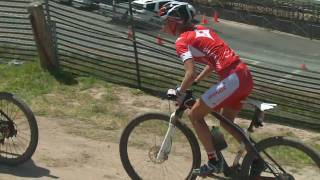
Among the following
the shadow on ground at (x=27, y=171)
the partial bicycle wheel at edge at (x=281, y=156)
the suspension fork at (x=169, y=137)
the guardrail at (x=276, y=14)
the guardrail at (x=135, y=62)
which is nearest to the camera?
the partial bicycle wheel at edge at (x=281, y=156)

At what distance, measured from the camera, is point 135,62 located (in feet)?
33.1

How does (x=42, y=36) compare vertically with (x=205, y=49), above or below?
below

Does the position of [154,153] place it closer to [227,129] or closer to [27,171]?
[227,129]

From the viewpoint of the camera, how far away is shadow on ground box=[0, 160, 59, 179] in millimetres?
5991

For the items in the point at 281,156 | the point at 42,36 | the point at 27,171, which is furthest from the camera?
the point at 42,36

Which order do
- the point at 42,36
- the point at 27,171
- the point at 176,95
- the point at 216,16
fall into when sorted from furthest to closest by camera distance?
the point at 216,16, the point at 42,36, the point at 27,171, the point at 176,95

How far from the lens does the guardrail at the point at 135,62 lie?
923cm

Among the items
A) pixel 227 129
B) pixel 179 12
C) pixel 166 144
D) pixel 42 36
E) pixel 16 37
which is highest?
pixel 179 12

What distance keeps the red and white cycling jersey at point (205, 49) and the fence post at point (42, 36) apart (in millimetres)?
5163

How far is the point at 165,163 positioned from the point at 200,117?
0.76 metres

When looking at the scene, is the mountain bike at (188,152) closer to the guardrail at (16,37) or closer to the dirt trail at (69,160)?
the dirt trail at (69,160)

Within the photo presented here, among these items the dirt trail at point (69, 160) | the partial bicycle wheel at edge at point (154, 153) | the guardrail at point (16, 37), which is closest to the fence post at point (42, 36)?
the guardrail at point (16, 37)

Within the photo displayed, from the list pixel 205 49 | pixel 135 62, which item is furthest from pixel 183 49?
pixel 135 62

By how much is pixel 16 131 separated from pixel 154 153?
1508 mm
